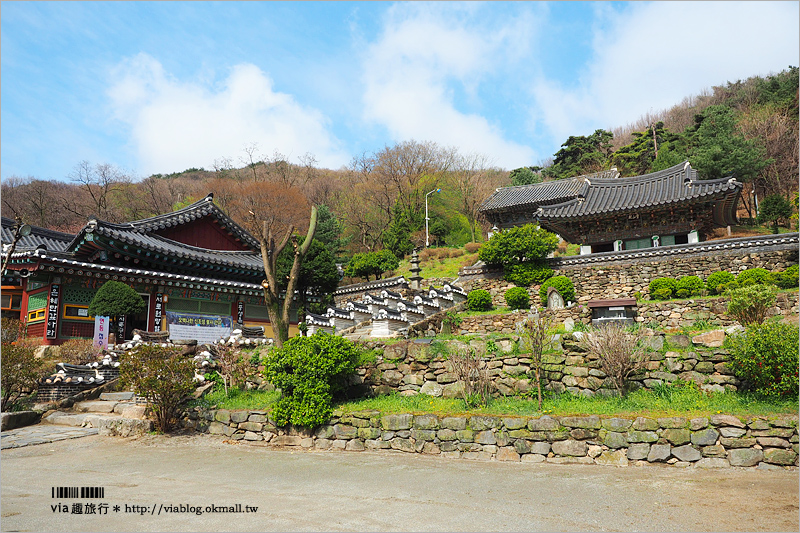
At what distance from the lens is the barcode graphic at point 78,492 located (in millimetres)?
6121

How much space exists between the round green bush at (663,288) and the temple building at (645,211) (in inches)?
204

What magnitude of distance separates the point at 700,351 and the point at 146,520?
8936 millimetres

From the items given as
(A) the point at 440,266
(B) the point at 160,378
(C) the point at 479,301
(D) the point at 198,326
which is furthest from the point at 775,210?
(B) the point at 160,378

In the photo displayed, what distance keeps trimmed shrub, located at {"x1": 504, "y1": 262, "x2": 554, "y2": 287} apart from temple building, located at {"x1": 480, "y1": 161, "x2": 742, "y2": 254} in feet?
11.0

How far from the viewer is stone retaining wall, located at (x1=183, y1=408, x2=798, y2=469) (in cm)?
690

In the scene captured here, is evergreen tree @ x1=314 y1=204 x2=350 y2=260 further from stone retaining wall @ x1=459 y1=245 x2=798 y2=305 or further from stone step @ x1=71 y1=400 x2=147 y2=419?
stone step @ x1=71 y1=400 x2=147 y2=419

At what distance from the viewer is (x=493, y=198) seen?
4009 centimetres

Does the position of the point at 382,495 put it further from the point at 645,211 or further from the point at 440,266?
Result: the point at 440,266

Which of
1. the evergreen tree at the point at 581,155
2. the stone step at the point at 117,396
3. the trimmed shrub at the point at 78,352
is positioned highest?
the evergreen tree at the point at 581,155

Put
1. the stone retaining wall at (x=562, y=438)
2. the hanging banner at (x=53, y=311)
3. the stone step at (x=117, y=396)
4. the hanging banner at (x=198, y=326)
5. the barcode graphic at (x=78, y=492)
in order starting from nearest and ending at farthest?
the barcode graphic at (x=78, y=492) → the stone retaining wall at (x=562, y=438) → the stone step at (x=117, y=396) → the hanging banner at (x=53, y=311) → the hanging banner at (x=198, y=326)

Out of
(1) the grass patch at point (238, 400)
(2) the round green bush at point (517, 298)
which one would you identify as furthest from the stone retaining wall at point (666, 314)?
(1) the grass patch at point (238, 400)

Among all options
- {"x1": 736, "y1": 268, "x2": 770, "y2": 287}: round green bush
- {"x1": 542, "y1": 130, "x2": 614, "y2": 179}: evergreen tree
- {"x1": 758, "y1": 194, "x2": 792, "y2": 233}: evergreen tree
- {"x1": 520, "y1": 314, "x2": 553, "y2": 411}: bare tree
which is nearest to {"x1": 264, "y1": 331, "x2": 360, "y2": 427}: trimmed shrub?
{"x1": 520, "y1": 314, "x2": 553, "y2": 411}: bare tree

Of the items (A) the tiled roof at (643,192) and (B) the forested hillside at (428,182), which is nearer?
(A) the tiled roof at (643,192)

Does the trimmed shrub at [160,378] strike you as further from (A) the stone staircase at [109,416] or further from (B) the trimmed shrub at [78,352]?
(B) the trimmed shrub at [78,352]
